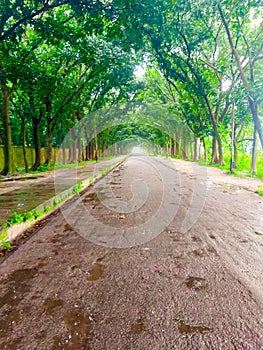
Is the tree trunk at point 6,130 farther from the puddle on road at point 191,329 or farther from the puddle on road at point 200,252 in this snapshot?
the puddle on road at point 191,329

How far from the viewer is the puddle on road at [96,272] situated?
97.3 inches

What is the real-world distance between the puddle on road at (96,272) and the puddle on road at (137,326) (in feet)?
2.49

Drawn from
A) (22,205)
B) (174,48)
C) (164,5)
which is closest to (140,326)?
(22,205)

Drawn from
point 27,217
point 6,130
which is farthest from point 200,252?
point 6,130

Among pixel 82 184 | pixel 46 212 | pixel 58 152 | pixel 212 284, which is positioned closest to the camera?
pixel 212 284

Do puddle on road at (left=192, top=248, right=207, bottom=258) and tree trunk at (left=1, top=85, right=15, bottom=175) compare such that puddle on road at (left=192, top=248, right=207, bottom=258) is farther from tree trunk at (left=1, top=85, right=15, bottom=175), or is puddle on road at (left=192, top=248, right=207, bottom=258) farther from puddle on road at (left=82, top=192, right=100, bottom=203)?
tree trunk at (left=1, top=85, right=15, bottom=175)

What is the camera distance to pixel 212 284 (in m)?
2.29

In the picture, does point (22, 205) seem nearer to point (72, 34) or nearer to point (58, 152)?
point (72, 34)

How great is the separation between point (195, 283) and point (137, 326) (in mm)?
811

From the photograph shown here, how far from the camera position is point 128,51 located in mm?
9602

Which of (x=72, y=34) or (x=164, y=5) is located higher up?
(x=164, y=5)

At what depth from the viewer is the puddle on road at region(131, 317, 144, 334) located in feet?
5.58

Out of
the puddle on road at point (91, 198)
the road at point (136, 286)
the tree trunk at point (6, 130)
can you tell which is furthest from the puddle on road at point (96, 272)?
the tree trunk at point (6, 130)

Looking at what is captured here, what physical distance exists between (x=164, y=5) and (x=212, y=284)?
26.7 ft
